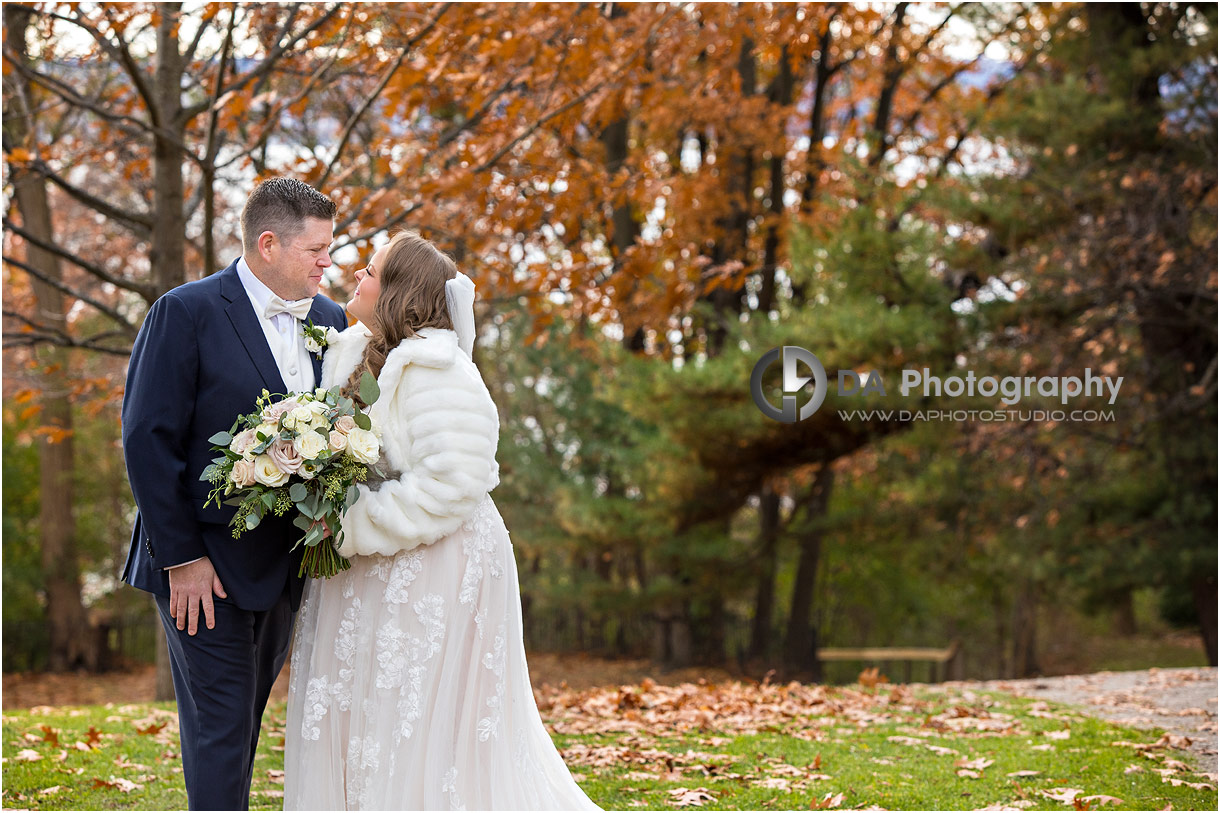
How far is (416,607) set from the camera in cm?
314

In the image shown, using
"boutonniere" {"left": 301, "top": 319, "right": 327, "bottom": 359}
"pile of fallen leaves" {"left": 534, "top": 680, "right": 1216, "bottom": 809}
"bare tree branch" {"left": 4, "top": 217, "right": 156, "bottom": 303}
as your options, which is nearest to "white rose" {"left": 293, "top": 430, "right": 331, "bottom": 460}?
"boutonniere" {"left": 301, "top": 319, "right": 327, "bottom": 359}

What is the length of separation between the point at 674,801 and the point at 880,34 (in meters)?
11.3

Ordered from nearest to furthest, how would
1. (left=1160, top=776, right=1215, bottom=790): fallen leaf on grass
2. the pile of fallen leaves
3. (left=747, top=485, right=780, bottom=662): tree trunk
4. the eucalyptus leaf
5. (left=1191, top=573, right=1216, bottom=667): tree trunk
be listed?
1. the eucalyptus leaf
2. (left=1160, top=776, right=1215, bottom=790): fallen leaf on grass
3. the pile of fallen leaves
4. (left=1191, top=573, right=1216, bottom=667): tree trunk
5. (left=747, top=485, right=780, bottom=662): tree trunk

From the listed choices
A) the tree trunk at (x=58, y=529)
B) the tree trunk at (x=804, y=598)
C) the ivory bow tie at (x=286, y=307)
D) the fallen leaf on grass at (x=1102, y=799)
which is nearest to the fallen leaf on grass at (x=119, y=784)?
the ivory bow tie at (x=286, y=307)

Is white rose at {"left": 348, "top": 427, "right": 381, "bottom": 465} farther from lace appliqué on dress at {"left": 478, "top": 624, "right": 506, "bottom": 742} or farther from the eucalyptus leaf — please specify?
lace appliqué on dress at {"left": 478, "top": 624, "right": 506, "bottom": 742}

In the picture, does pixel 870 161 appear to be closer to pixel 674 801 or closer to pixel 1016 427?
pixel 1016 427

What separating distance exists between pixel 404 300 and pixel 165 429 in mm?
803

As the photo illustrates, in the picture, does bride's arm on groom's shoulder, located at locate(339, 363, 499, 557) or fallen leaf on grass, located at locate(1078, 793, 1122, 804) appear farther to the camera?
fallen leaf on grass, located at locate(1078, 793, 1122, 804)

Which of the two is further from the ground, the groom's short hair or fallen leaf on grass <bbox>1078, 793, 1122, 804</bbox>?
the groom's short hair

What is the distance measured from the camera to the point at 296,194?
125 inches

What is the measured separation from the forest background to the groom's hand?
3.47m

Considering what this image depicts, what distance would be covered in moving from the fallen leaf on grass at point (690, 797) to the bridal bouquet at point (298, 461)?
201cm

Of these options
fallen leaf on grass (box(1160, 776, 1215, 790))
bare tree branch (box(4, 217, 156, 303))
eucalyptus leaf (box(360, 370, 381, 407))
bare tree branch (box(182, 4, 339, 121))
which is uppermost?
bare tree branch (box(182, 4, 339, 121))

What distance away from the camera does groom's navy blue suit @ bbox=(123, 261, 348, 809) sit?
2920mm
